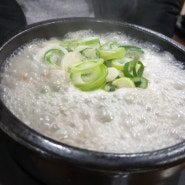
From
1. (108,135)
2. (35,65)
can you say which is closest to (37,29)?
(35,65)

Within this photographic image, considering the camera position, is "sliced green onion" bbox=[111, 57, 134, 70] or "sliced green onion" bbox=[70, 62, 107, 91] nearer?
"sliced green onion" bbox=[70, 62, 107, 91]

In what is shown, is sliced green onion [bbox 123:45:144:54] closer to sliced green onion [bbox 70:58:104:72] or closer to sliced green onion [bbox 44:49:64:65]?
sliced green onion [bbox 70:58:104:72]

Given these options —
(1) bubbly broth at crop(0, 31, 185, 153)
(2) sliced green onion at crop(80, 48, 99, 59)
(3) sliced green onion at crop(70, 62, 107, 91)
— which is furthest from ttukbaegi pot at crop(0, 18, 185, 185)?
(2) sliced green onion at crop(80, 48, 99, 59)

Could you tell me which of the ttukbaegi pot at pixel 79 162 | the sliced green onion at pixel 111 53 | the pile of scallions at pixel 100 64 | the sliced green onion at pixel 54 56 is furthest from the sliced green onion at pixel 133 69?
the ttukbaegi pot at pixel 79 162

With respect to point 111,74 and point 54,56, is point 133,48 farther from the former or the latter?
point 54,56

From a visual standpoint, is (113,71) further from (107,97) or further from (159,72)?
(159,72)

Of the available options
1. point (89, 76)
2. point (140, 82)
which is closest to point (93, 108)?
point (89, 76)

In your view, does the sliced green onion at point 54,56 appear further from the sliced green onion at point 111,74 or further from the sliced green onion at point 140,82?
the sliced green onion at point 140,82
